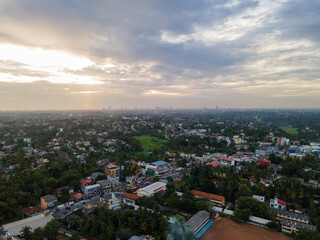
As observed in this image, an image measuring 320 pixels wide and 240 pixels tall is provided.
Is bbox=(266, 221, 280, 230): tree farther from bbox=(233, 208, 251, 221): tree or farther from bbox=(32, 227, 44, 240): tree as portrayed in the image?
bbox=(32, 227, 44, 240): tree

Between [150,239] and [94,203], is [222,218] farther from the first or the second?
[94,203]

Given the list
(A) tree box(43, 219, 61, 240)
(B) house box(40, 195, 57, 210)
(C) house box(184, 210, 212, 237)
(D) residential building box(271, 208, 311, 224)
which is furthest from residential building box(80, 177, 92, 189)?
(D) residential building box(271, 208, 311, 224)

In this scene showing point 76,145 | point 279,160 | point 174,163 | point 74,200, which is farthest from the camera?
point 76,145

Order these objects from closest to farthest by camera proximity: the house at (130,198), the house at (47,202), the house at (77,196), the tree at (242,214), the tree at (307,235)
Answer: the tree at (307,235) → the tree at (242,214) → the house at (47,202) → the house at (130,198) → the house at (77,196)

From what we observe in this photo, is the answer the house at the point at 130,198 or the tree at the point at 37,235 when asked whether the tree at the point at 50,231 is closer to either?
the tree at the point at 37,235

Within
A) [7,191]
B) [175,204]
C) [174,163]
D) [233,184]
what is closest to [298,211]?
[233,184]

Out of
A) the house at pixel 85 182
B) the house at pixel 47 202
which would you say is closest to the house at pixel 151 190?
the house at pixel 85 182
